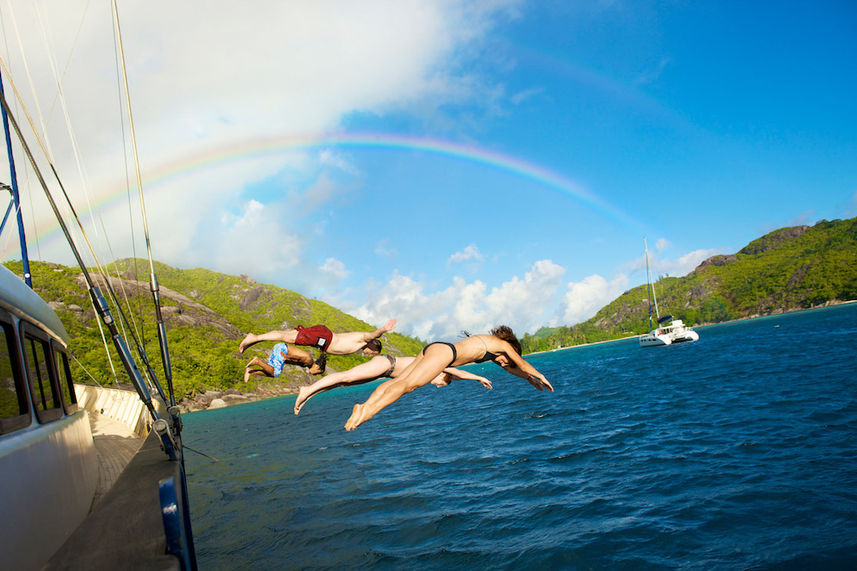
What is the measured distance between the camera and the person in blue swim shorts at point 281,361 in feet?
23.7

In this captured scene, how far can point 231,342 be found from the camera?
113312 millimetres

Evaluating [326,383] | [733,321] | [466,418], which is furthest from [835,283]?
[326,383]

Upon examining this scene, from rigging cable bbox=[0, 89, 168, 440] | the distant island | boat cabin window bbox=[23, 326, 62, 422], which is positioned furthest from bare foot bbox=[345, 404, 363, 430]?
the distant island

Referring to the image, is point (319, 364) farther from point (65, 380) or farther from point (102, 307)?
point (65, 380)

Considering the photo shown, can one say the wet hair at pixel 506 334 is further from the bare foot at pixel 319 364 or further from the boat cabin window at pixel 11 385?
the boat cabin window at pixel 11 385

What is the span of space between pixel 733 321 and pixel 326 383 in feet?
740

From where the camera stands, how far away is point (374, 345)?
707 cm

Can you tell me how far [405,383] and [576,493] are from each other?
9859 millimetres

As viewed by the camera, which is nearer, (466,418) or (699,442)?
(699,442)

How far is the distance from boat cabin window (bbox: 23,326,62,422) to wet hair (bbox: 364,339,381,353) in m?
3.95

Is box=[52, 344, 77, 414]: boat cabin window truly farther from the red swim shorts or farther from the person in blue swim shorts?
the red swim shorts

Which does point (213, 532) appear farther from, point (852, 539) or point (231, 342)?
point (231, 342)

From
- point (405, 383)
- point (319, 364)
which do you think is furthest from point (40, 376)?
point (405, 383)

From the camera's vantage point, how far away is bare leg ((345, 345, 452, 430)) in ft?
16.0
